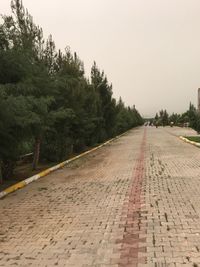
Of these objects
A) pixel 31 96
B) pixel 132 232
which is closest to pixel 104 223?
pixel 132 232

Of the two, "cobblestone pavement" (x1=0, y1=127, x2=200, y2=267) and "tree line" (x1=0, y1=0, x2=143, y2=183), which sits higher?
"tree line" (x1=0, y1=0, x2=143, y2=183)

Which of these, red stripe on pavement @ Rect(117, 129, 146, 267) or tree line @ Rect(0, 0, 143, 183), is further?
tree line @ Rect(0, 0, 143, 183)

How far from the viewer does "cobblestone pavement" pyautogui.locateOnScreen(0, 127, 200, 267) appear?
18.1 feet

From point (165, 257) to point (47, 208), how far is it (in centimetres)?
399

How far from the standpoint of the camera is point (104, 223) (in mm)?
7301

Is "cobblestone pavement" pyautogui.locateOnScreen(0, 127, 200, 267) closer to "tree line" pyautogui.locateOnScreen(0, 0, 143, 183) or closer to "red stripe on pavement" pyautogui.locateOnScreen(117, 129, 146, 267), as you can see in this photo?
"red stripe on pavement" pyautogui.locateOnScreen(117, 129, 146, 267)

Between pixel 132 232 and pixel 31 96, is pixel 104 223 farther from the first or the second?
pixel 31 96

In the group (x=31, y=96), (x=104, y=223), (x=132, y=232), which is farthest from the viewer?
(x=31, y=96)

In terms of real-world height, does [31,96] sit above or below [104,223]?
above

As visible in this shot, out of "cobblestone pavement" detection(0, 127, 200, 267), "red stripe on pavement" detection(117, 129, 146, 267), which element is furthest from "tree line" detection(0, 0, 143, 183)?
"red stripe on pavement" detection(117, 129, 146, 267)

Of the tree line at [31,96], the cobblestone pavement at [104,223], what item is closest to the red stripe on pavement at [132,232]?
the cobblestone pavement at [104,223]

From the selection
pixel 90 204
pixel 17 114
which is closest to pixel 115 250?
pixel 90 204

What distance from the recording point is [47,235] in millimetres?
6715

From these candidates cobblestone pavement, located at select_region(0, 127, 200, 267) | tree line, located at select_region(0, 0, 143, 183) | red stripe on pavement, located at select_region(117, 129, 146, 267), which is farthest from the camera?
tree line, located at select_region(0, 0, 143, 183)
